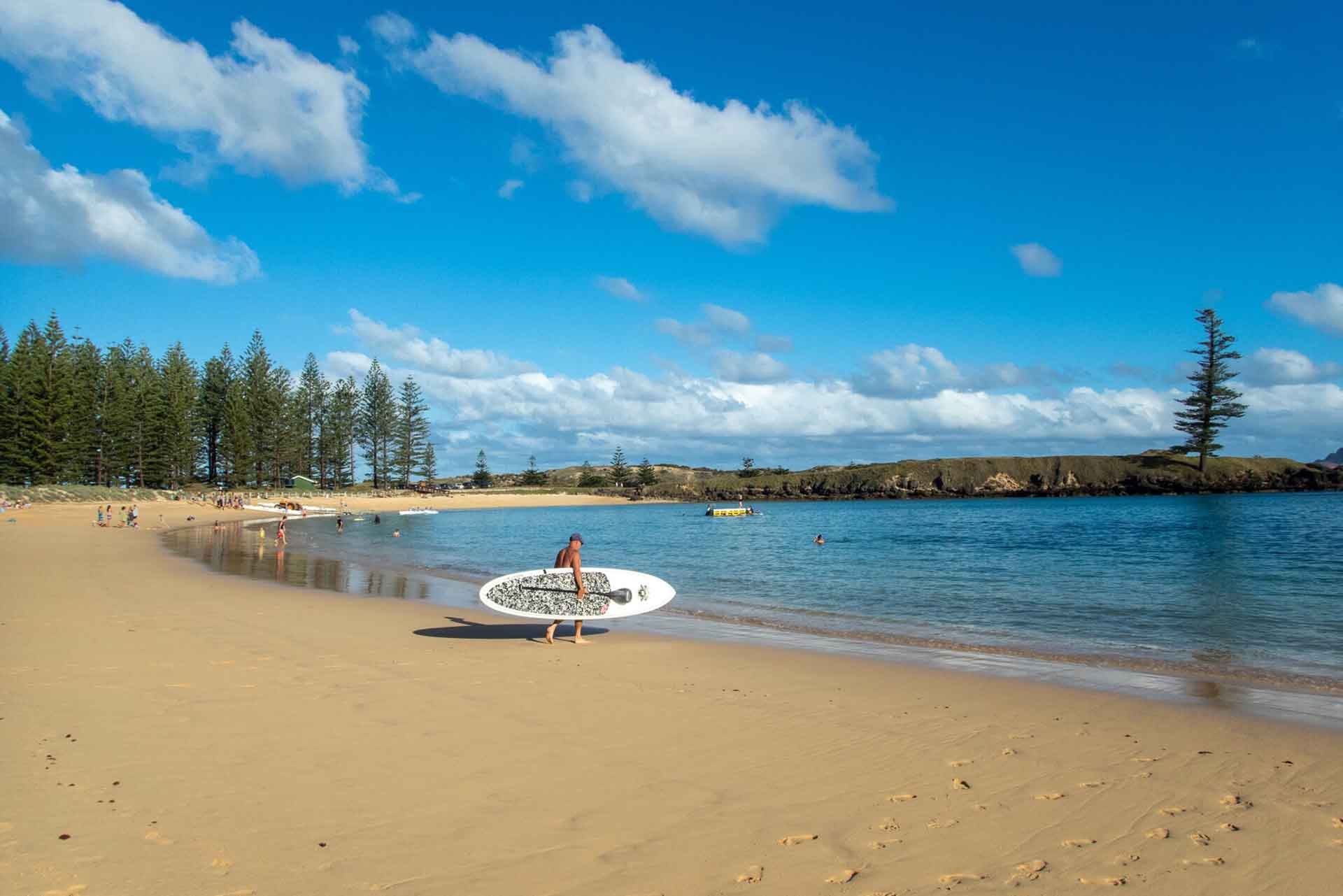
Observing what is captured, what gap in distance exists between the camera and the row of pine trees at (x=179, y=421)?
5841cm

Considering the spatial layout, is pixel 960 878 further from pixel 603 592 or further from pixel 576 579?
pixel 603 592

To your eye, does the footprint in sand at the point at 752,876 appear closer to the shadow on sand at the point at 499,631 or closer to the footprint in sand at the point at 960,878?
the footprint in sand at the point at 960,878

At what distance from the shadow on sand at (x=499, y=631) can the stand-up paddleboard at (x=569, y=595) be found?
0.34 meters

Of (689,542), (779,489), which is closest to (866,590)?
(689,542)

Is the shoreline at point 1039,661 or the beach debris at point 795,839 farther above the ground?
the beach debris at point 795,839

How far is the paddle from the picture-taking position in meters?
11.6

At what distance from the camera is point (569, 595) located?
38.0ft

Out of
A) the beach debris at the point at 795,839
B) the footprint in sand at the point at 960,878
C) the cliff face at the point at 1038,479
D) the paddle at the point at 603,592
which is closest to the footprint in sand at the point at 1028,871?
the footprint in sand at the point at 960,878

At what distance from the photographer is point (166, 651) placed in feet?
29.6

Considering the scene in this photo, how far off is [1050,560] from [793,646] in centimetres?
1794

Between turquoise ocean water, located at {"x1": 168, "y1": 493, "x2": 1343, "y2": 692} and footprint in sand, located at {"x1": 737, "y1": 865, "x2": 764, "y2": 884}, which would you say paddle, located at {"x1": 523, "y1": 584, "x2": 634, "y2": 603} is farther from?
footprint in sand, located at {"x1": 737, "y1": 865, "x2": 764, "y2": 884}

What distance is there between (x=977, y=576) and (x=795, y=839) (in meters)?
18.8

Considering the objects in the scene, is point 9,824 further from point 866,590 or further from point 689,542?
point 689,542

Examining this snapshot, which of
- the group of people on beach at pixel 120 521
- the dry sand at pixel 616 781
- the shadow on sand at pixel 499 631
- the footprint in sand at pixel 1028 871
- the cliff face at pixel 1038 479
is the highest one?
the cliff face at pixel 1038 479
